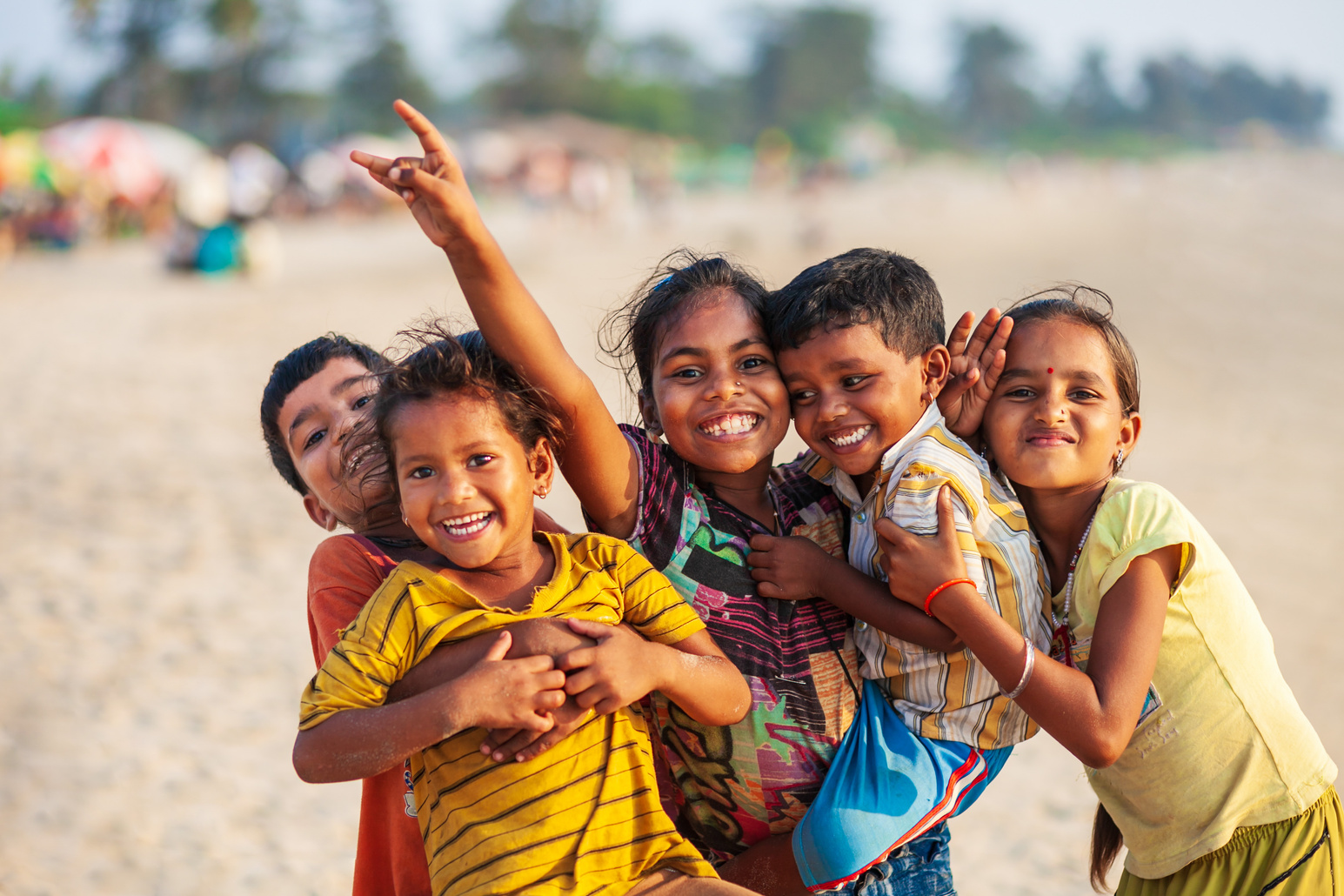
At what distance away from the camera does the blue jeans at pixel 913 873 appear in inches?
85.6

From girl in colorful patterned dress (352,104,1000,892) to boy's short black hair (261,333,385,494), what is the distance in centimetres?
57

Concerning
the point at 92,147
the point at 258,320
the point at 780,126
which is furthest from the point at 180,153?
the point at 780,126

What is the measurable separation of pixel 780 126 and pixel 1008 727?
9037 centimetres

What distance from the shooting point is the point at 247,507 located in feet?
30.4

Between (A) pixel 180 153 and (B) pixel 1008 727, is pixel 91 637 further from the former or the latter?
(A) pixel 180 153

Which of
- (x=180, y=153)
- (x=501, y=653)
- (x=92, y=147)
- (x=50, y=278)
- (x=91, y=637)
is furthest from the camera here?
(x=180, y=153)

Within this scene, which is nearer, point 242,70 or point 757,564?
point 757,564

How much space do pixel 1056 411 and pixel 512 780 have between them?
1.25m

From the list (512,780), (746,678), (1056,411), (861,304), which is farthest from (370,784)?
(1056,411)

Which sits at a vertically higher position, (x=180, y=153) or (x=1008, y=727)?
(x=180, y=153)

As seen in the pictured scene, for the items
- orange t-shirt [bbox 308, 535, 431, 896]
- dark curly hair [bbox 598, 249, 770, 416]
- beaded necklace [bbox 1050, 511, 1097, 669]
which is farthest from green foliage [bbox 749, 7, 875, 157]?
orange t-shirt [bbox 308, 535, 431, 896]

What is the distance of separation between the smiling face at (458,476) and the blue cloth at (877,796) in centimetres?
79

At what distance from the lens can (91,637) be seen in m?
6.87

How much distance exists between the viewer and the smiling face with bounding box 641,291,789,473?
2.22m
